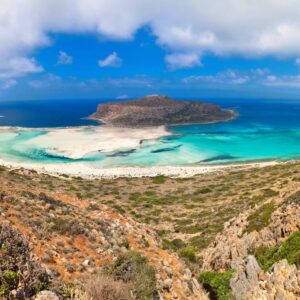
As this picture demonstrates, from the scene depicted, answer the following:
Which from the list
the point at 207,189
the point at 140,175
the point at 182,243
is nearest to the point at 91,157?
the point at 140,175

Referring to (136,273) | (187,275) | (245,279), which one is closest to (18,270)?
(136,273)

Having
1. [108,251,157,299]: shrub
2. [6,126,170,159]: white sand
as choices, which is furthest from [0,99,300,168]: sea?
[108,251,157,299]: shrub

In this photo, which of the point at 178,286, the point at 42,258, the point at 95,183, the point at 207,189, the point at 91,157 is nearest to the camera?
the point at 42,258

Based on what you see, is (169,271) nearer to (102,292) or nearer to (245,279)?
(245,279)

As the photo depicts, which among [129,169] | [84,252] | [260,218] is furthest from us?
[129,169]

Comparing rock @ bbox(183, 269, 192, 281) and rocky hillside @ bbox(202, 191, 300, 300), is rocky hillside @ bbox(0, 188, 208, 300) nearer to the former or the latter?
rock @ bbox(183, 269, 192, 281)

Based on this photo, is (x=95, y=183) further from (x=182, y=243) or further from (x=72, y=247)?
Result: (x=72, y=247)
